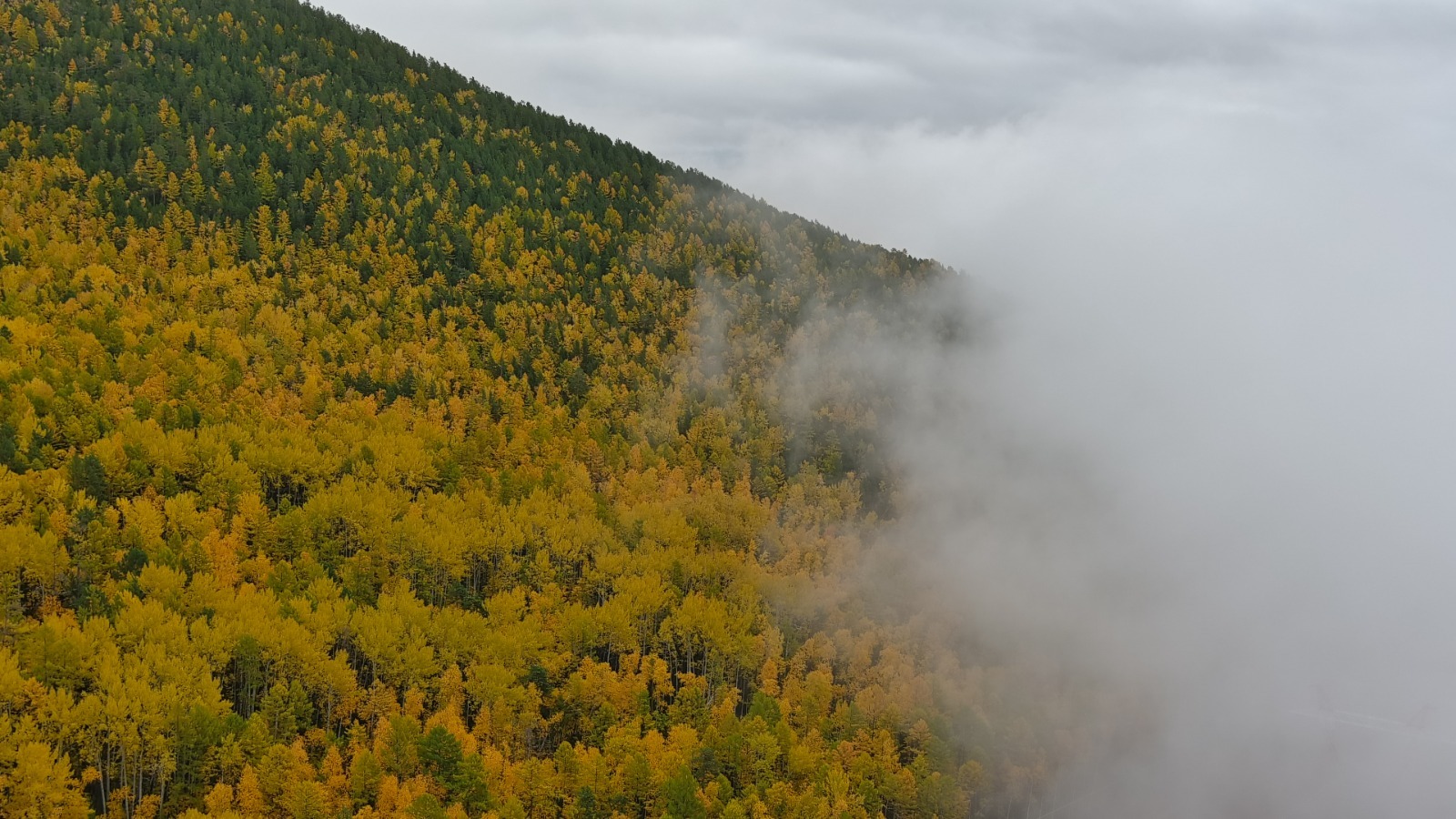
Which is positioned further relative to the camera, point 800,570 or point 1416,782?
point 1416,782

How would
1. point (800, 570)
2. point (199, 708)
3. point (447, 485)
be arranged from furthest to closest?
point (800, 570) < point (447, 485) < point (199, 708)

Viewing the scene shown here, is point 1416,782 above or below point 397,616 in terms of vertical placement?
below

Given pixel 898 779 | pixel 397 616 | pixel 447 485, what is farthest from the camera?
pixel 447 485

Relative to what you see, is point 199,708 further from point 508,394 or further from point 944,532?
point 944,532

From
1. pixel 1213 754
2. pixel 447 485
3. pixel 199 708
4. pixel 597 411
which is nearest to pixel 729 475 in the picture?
pixel 597 411

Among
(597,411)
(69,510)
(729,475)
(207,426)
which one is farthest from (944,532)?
(69,510)

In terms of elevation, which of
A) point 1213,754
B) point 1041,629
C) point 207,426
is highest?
point 207,426

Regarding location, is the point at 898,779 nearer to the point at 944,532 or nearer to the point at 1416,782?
the point at 944,532
